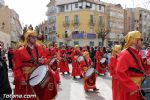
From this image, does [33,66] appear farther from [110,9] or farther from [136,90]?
[110,9]

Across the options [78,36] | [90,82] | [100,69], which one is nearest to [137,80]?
[90,82]

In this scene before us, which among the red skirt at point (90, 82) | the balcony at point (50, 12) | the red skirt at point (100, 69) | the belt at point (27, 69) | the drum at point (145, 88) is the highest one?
the balcony at point (50, 12)

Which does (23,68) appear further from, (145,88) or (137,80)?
(145,88)

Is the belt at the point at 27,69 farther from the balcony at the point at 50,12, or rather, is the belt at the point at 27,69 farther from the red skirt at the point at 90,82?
the balcony at the point at 50,12

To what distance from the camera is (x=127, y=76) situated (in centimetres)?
648

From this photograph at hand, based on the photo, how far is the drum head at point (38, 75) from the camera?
6828 millimetres

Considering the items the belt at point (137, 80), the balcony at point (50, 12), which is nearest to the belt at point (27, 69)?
the belt at point (137, 80)

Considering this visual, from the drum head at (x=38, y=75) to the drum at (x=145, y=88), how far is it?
1.69 meters

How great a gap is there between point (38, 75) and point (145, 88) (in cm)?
189

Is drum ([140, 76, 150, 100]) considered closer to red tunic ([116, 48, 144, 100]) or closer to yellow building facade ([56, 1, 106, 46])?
red tunic ([116, 48, 144, 100])

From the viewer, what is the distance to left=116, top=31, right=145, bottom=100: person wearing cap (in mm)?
6371

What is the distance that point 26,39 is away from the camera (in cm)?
777

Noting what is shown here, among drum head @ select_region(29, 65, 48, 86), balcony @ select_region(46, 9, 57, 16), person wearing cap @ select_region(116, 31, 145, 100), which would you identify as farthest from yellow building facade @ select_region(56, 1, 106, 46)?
person wearing cap @ select_region(116, 31, 145, 100)

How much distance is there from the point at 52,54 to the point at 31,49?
10.2m
